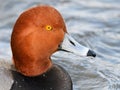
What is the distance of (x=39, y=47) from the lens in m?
4.34

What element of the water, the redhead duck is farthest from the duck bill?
the water

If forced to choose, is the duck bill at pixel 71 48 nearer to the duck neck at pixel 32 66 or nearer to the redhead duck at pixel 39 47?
the redhead duck at pixel 39 47

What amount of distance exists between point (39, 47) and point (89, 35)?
6.77ft

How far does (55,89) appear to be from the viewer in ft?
14.6

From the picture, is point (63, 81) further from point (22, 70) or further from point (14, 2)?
Result: point (14, 2)

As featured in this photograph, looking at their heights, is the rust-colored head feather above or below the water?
above

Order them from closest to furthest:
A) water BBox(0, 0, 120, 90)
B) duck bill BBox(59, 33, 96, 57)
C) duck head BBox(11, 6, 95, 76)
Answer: duck head BBox(11, 6, 95, 76), duck bill BBox(59, 33, 96, 57), water BBox(0, 0, 120, 90)

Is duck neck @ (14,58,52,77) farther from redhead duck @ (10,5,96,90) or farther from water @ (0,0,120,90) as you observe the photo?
water @ (0,0,120,90)

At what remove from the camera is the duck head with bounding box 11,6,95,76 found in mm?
4273

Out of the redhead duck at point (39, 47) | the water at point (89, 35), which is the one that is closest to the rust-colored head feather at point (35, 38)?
the redhead duck at point (39, 47)

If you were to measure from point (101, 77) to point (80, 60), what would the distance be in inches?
17.2

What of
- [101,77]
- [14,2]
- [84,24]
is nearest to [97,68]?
[101,77]

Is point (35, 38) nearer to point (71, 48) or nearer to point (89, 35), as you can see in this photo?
point (71, 48)

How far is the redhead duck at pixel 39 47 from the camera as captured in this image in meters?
4.28
